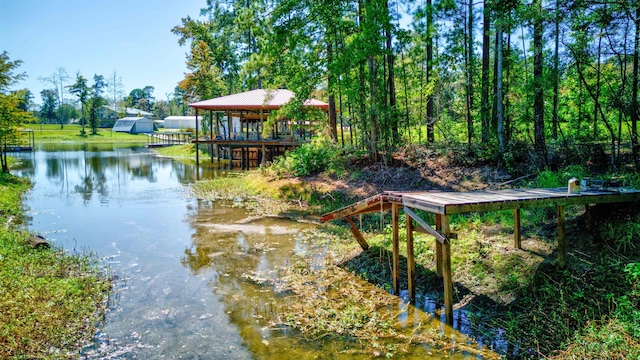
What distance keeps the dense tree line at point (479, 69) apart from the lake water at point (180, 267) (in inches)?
208

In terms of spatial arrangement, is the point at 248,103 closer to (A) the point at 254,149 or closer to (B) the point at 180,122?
(A) the point at 254,149

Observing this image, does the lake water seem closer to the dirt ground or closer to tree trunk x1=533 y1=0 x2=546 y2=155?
the dirt ground

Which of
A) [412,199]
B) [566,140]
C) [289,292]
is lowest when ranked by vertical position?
[289,292]

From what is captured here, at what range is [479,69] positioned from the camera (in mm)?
14875

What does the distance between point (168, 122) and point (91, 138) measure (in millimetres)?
15173

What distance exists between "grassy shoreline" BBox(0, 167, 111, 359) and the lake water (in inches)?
11.7

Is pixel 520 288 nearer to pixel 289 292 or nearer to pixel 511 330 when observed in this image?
pixel 511 330

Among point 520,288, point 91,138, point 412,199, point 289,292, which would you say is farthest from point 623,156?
point 91,138

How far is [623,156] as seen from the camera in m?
9.95

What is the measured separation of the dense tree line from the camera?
8812 mm

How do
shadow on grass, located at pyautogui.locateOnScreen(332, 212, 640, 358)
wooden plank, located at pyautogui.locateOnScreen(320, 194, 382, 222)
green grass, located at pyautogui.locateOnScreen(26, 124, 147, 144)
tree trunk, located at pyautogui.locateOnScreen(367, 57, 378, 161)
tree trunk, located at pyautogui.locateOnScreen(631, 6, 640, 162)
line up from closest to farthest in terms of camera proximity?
shadow on grass, located at pyautogui.locateOnScreen(332, 212, 640, 358)
wooden plank, located at pyautogui.locateOnScreen(320, 194, 382, 222)
tree trunk, located at pyautogui.locateOnScreen(631, 6, 640, 162)
tree trunk, located at pyautogui.locateOnScreen(367, 57, 378, 161)
green grass, located at pyautogui.locateOnScreen(26, 124, 147, 144)

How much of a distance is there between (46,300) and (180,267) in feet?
8.79

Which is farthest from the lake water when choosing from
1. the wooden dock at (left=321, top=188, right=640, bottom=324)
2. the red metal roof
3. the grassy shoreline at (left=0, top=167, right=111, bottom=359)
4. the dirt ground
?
the red metal roof

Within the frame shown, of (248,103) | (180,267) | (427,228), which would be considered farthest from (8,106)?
(427,228)
